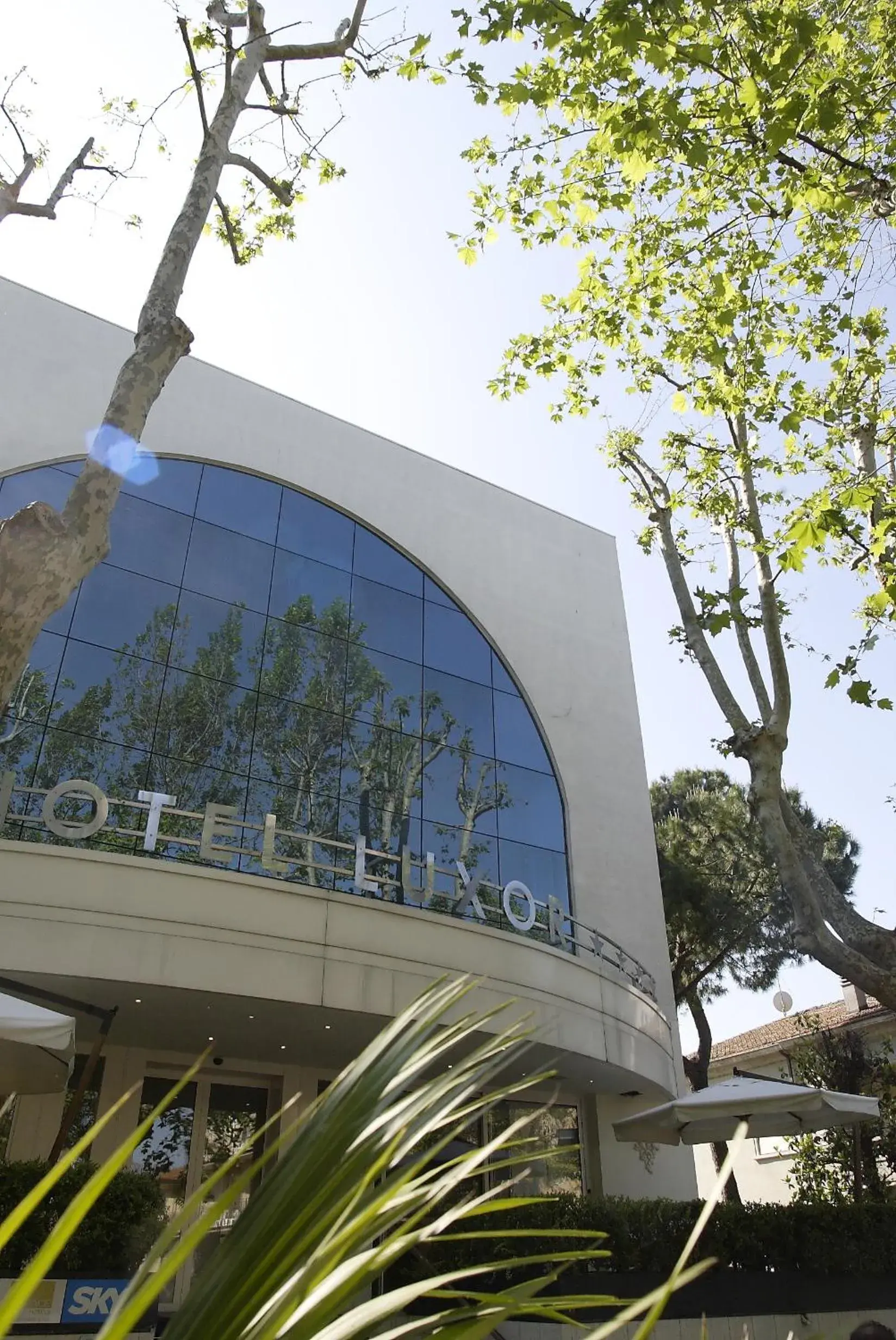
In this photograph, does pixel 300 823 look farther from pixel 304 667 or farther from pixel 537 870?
pixel 537 870

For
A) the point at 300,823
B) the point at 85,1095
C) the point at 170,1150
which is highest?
the point at 300,823

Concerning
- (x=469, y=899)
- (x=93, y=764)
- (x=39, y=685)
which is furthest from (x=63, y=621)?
(x=469, y=899)

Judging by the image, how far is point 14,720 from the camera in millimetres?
12547

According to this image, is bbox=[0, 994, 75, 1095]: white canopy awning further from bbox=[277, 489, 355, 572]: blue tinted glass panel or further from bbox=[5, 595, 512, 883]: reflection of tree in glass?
bbox=[277, 489, 355, 572]: blue tinted glass panel

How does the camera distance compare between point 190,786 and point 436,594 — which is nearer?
point 190,786

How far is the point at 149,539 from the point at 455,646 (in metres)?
5.89

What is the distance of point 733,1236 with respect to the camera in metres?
10.5

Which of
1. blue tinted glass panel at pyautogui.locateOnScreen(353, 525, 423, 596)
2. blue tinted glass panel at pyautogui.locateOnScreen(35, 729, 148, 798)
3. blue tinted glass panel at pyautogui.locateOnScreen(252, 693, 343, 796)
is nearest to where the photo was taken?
blue tinted glass panel at pyautogui.locateOnScreen(35, 729, 148, 798)

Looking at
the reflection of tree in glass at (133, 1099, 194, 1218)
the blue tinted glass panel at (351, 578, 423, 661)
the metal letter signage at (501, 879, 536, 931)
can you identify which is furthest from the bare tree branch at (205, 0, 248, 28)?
the reflection of tree in glass at (133, 1099, 194, 1218)

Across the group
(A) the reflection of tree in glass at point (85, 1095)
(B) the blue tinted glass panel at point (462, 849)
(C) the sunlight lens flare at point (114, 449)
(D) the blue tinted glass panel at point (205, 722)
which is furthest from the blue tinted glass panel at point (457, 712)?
(C) the sunlight lens flare at point (114, 449)

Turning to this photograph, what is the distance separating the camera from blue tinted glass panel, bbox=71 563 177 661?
1374 cm

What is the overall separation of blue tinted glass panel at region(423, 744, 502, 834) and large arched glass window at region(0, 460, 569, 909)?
3 centimetres

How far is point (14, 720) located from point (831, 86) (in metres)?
11.4

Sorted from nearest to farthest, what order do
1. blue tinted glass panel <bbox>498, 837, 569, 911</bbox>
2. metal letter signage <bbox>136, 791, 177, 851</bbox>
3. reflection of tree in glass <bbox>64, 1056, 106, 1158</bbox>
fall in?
metal letter signage <bbox>136, 791, 177, 851</bbox> → reflection of tree in glass <bbox>64, 1056, 106, 1158</bbox> → blue tinted glass panel <bbox>498, 837, 569, 911</bbox>
